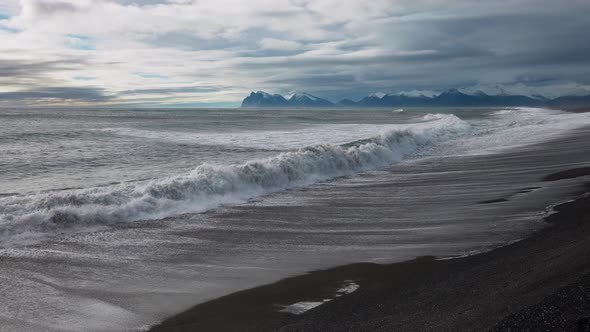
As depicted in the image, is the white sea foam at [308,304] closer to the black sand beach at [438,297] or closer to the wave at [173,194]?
the black sand beach at [438,297]

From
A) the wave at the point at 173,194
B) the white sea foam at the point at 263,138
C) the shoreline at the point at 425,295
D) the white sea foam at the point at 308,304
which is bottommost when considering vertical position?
the white sea foam at the point at 308,304

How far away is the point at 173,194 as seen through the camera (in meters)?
12.3

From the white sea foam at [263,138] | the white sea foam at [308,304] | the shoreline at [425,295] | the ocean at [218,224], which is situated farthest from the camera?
the white sea foam at [263,138]

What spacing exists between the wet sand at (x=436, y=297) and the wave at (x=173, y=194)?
16.7 feet

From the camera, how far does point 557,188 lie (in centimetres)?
1251

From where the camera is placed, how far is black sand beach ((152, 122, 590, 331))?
4461 mm

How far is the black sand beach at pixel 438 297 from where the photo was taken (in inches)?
176

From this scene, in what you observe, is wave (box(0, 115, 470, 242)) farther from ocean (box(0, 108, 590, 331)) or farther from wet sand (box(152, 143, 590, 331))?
wet sand (box(152, 143, 590, 331))

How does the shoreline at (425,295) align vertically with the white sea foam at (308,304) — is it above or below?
above

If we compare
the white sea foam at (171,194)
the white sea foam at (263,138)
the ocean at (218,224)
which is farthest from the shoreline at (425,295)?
the white sea foam at (263,138)

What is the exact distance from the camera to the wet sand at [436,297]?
4.49 m

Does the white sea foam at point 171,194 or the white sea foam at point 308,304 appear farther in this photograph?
the white sea foam at point 171,194

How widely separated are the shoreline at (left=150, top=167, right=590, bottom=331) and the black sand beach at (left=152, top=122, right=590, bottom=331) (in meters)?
0.01

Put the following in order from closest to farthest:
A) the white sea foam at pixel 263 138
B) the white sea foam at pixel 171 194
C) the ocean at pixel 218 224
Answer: the ocean at pixel 218 224, the white sea foam at pixel 171 194, the white sea foam at pixel 263 138
